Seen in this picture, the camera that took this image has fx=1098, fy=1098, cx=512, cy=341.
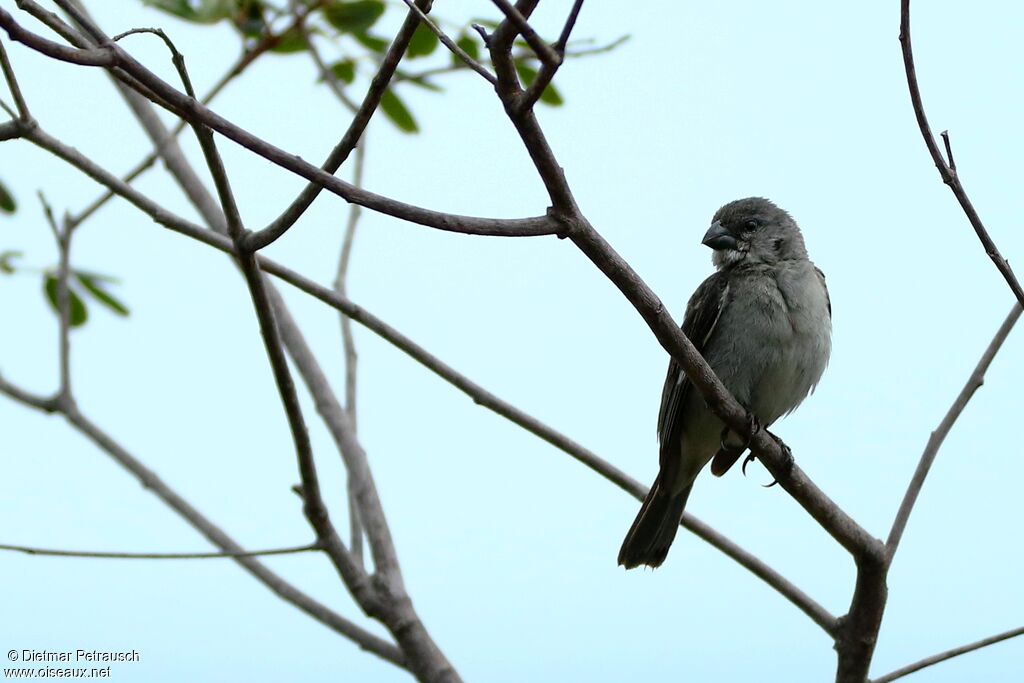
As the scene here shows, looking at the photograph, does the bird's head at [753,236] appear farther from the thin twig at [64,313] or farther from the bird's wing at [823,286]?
the thin twig at [64,313]

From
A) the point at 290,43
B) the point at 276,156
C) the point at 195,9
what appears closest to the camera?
the point at 276,156

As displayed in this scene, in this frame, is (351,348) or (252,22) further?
(351,348)

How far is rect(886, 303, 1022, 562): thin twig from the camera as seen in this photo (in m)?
3.62

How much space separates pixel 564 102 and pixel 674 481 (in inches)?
75.3

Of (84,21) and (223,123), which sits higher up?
(84,21)

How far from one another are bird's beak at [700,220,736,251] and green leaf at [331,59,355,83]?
2.13 meters

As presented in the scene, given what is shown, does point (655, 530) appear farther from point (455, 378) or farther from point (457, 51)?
point (457, 51)

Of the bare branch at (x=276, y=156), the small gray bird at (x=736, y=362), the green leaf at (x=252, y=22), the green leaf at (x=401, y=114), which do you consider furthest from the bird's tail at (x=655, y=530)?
the bare branch at (x=276, y=156)

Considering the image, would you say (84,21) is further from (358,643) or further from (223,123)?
(358,643)

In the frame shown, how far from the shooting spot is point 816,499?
3.48 meters

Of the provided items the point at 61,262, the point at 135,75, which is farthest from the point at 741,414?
the point at 61,262

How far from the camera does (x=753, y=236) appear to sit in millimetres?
5281

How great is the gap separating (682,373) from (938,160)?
2365mm

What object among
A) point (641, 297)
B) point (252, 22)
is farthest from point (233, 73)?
point (641, 297)
